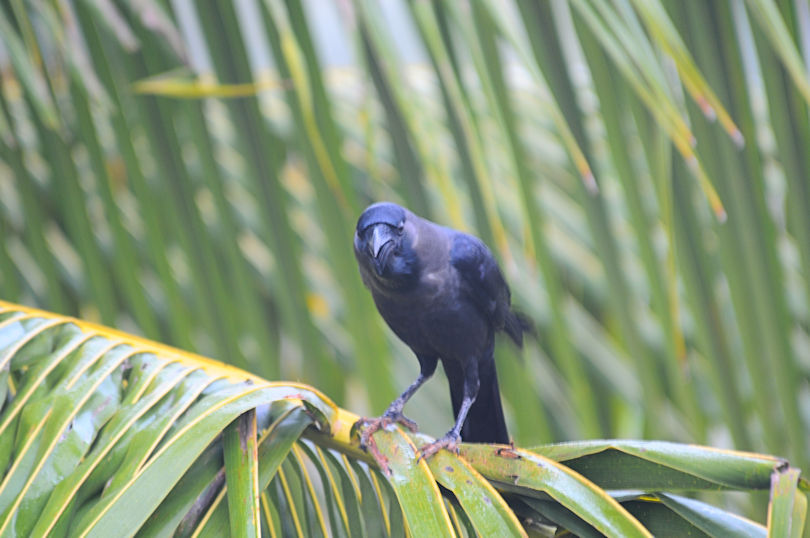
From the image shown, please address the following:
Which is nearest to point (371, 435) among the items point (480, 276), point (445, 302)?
point (445, 302)

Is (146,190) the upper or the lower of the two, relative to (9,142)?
lower

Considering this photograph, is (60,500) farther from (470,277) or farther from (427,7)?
(470,277)

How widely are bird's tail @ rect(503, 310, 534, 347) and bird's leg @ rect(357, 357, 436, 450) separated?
0.20 metres

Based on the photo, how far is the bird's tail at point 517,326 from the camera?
6.37ft

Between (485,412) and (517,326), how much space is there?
218 millimetres

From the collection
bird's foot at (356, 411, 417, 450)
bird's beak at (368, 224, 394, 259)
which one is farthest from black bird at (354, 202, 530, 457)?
bird's foot at (356, 411, 417, 450)

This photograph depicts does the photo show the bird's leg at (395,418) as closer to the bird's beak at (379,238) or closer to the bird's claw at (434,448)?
the bird's claw at (434,448)

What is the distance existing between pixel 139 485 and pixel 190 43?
1062mm

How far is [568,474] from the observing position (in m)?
1.06

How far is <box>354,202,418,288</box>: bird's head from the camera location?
5.06 ft

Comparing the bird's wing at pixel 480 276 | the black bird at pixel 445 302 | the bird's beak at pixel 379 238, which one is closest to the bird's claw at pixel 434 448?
the black bird at pixel 445 302

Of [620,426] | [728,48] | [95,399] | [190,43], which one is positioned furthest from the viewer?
[620,426]

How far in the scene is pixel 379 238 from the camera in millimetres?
1528

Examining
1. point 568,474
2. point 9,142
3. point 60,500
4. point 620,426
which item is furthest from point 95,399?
point 620,426
